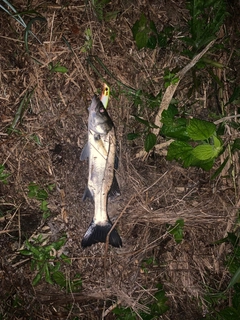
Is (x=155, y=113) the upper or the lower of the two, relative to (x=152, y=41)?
lower

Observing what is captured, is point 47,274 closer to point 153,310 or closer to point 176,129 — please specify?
point 153,310

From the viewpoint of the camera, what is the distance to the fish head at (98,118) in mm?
2367

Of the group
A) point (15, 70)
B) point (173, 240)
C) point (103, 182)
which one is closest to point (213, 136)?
point (103, 182)

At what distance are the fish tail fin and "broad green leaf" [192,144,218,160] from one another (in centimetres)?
98

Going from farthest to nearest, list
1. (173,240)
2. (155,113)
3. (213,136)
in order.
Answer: (173,240), (155,113), (213,136)

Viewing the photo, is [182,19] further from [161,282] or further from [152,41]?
[161,282]

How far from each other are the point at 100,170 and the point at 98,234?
0.57 meters

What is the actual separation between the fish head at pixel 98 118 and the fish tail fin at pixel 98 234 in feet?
2.65

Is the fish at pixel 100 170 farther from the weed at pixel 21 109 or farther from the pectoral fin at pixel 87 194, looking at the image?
the weed at pixel 21 109

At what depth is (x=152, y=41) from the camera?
2.61 metres

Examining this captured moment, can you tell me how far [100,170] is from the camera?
2535 millimetres

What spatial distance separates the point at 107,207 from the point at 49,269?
2.64 ft

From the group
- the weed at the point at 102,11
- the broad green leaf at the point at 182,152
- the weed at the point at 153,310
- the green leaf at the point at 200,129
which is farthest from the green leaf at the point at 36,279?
the weed at the point at 102,11

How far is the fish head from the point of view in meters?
2.37
